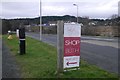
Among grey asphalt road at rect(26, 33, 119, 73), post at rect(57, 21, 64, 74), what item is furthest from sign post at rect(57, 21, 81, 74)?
grey asphalt road at rect(26, 33, 119, 73)

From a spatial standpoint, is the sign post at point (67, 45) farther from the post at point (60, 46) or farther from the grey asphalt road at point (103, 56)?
the grey asphalt road at point (103, 56)

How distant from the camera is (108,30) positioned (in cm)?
7050

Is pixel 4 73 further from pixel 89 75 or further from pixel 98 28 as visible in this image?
pixel 98 28

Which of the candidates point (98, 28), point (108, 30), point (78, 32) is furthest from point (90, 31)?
point (78, 32)

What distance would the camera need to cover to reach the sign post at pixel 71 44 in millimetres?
10188

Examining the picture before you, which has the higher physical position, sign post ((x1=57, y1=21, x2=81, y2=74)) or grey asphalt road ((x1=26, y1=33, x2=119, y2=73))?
sign post ((x1=57, y1=21, x2=81, y2=74))

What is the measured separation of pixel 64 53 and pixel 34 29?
448 feet

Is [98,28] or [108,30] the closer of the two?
[108,30]

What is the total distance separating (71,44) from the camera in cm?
1028

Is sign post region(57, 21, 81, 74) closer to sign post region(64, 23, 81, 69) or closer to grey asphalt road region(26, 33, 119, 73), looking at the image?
sign post region(64, 23, 81, 69)

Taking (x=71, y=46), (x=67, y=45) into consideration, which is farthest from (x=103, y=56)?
(x=67, y=45)

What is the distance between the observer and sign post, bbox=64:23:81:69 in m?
10.2

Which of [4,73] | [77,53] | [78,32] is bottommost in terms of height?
[4,73]

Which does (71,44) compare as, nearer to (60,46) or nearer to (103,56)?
(60,46)
